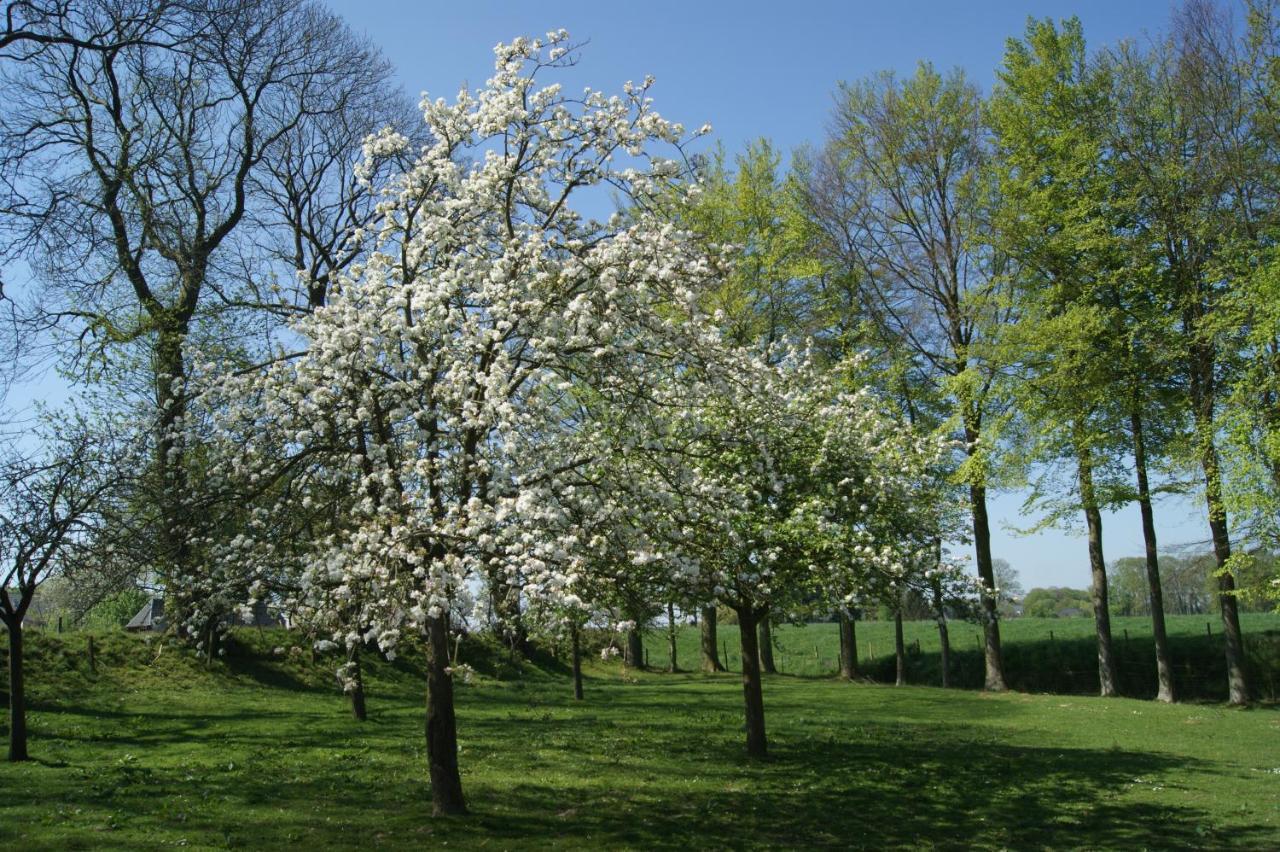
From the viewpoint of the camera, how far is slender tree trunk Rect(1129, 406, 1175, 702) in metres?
27.4

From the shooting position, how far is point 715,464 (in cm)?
1611

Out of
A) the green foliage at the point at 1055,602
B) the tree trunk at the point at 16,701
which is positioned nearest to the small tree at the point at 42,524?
the tree trunk at the point at 16,701

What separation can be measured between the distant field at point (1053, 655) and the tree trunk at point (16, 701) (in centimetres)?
1412

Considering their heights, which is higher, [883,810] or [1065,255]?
[1065,255]

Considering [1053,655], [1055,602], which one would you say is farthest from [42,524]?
[1055,602]

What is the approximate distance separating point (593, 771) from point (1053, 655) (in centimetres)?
2859

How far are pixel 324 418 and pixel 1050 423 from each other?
21.7m

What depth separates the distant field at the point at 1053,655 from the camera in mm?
33000

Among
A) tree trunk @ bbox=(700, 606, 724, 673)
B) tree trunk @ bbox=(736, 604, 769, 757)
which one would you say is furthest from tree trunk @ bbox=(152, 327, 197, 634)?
tree trunk @ bbox=(700, 606, 724, 673)

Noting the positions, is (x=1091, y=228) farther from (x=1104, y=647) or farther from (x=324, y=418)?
(x=324, y=418)

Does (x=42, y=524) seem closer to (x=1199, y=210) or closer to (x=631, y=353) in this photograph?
(x=631, y=353)

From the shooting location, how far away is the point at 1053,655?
38438mm

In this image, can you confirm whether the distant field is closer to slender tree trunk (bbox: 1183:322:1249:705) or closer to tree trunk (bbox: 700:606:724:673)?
tree trunk (bbox: 700:606:724:673)

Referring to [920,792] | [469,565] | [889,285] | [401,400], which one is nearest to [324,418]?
[401,400]
